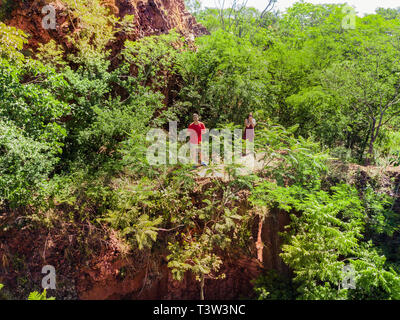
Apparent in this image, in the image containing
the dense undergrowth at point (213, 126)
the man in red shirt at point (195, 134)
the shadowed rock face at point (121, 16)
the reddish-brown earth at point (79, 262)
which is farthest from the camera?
the shadowed rock face at point (121, 16)

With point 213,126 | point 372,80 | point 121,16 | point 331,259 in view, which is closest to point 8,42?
point 121,16

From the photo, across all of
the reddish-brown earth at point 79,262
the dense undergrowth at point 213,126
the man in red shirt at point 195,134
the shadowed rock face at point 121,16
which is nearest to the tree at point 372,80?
the dense undergrowth at point 213,126

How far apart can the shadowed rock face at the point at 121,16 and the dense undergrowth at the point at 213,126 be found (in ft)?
1.32

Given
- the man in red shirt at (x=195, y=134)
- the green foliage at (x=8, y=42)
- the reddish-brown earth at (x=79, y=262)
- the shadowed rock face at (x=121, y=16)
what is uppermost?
the shadowed rock face at (x=121, y=16)

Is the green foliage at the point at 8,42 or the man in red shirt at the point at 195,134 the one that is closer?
the green foliage at the point at 8,42

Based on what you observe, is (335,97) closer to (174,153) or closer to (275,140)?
(275,140)

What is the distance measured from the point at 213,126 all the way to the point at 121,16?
437cm

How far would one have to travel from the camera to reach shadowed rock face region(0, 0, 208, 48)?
624 cm

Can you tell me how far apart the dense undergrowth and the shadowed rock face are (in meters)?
0.40

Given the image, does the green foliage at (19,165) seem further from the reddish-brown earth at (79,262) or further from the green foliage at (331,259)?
the green foliage at (331,259)

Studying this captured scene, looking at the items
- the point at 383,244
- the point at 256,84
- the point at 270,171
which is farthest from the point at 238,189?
the point at 256,84

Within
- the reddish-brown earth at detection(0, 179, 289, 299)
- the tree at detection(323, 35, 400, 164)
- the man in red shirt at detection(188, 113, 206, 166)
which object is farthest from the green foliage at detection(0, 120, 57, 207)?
the tree at detection(323, 35, 400, 164)

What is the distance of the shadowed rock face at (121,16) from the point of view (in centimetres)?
624

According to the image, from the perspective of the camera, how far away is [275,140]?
5531 mm
